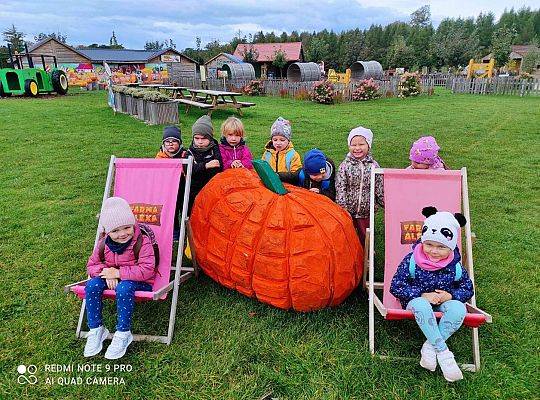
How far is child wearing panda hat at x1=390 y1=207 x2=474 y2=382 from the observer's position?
291 cm

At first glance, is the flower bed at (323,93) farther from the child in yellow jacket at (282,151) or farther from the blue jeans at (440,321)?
the blue jeans at (440,321)

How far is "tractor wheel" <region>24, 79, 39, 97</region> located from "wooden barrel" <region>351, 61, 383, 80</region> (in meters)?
24.4

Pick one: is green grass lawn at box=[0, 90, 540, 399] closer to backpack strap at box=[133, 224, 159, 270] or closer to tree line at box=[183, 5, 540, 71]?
backpack strap at box=[133, 224, 159, 270]

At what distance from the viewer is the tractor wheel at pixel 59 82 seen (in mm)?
25031

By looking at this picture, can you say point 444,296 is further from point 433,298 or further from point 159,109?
point 159,109

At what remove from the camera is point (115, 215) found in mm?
3229

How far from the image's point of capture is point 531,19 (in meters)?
86.8

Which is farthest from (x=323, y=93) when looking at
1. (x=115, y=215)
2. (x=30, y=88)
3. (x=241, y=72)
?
(x=115, y=215)

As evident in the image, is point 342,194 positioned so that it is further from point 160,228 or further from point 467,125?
point 467,125

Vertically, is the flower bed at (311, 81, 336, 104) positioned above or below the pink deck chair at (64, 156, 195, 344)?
below

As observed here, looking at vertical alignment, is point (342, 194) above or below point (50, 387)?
above

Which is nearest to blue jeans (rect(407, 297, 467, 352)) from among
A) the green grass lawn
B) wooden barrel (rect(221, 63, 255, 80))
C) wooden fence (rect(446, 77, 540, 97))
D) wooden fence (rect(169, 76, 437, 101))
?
the green grass lawn

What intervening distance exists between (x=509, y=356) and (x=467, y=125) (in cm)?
1184

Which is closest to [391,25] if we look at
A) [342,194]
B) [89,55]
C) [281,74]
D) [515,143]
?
[281,74]
